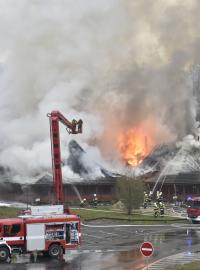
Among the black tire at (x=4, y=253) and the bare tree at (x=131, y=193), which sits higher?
the bare tree at (x=131, y=193)

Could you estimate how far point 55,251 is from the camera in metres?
29.3

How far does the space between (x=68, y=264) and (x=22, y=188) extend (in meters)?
41.7

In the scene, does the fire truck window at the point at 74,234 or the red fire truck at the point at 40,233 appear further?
the fire truck window at the point at 74,234

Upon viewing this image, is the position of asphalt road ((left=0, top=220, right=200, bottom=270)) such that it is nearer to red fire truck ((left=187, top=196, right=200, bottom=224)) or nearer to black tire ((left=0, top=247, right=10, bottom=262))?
black tire ((left=0, top=247, right=10, bottom=262))

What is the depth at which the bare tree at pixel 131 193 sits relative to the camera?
57094 millimetres

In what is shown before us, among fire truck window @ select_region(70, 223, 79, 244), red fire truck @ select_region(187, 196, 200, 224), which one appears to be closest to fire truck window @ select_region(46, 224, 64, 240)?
fire truck window @ select_region(70, 223, 79, 244)

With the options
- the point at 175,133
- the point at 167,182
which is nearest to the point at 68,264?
the point at 167,182

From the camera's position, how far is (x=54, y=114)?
38.4 meters

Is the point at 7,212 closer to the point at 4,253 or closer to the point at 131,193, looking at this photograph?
the point at 131,193

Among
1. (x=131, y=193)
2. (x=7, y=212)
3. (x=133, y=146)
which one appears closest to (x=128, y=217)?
(x=131, y=193)

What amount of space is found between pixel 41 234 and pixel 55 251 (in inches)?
47.2

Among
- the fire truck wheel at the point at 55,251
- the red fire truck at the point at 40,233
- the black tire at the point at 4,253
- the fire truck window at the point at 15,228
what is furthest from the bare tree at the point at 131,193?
the black tire at the point at 4,253

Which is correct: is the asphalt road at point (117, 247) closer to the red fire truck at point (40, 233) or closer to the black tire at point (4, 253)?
the black tire at point (4, 253)

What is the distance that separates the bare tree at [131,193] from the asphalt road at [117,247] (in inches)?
327
